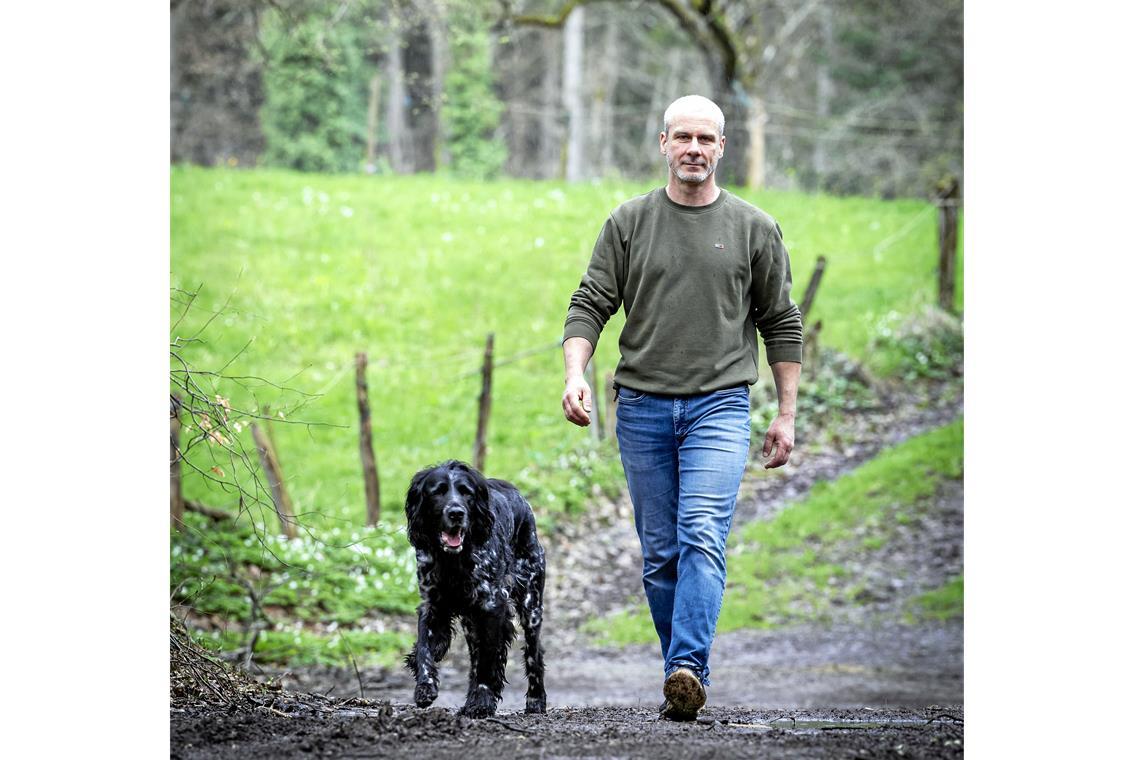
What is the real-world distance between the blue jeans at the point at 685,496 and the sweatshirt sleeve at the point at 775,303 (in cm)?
26

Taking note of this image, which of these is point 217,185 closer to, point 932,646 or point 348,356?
point 348,356

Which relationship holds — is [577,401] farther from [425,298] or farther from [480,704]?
[425,298]

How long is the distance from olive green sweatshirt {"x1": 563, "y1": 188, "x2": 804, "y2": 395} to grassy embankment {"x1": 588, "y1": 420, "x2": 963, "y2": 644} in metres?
5.23

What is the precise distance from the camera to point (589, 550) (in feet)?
33.5

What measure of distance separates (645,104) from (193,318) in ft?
61.8

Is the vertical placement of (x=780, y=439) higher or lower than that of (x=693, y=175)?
lower

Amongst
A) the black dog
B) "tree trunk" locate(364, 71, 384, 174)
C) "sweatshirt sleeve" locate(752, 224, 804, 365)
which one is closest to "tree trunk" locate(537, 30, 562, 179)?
"tree trunk" locate(364, 71, 384, 174)

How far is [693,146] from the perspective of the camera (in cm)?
411

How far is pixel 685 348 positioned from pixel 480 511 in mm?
814

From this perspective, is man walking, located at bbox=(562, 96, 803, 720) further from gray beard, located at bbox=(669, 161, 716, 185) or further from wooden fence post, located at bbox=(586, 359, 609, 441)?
wooden fence post, located at bbox=(586, 359, 609, 441)

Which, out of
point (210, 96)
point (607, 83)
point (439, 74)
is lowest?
point (210, 96)

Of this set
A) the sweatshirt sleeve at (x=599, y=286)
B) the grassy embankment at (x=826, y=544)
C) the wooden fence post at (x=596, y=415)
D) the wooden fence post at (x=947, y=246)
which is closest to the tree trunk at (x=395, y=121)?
the wooden fence post at (x=947, y=246)

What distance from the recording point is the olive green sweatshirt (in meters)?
4.21

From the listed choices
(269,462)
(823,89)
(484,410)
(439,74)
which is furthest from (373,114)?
(269,462)
